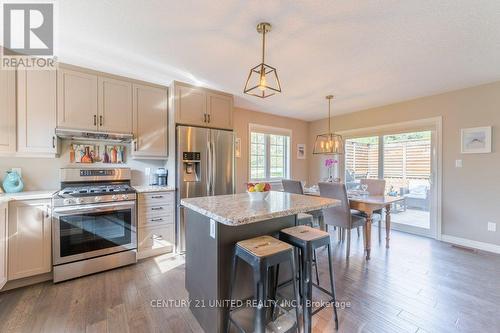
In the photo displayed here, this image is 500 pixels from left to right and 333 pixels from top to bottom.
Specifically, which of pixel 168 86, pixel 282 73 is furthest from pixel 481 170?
pixel 168 86

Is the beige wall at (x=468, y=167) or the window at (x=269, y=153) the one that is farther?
the window at (x=269, y=153)

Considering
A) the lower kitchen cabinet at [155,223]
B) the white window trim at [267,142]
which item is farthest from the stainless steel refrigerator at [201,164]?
the white window trim at [267,142]

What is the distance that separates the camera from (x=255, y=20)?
71.6 inches

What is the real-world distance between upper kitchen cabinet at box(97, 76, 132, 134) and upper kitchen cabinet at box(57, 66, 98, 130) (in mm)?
74

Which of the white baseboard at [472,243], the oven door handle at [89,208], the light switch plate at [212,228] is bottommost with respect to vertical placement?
the white baseboard at [472,243]

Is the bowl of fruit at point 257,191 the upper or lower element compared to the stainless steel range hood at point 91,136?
lower

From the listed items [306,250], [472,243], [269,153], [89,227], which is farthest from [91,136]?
[472,243]

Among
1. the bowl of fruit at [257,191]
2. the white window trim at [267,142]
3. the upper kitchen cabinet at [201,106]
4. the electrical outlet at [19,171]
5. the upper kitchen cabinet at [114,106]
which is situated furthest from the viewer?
the white window trim at [267,142]

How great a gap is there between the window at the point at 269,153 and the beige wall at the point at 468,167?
259 cm

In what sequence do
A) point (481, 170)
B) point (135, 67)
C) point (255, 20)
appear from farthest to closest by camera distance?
1. point (481, 170)
2. point (135, 67)
3. point (255, 20)

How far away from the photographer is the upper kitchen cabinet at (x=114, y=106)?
2.80 metres

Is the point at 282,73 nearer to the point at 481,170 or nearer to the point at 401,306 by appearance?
the point at 401,306

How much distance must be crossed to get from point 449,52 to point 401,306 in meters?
2.61

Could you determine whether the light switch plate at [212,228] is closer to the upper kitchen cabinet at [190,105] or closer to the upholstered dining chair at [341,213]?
the upholstered dining chair at [341,213]
